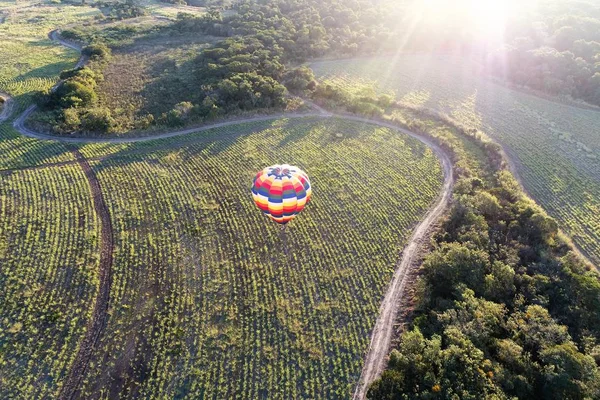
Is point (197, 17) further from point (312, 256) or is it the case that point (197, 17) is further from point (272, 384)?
point (272, 384)

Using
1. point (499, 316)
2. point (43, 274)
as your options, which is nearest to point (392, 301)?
point (499, 316)

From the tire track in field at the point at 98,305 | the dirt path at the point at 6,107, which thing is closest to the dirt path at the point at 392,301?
the tire track in field at the point at 98,305

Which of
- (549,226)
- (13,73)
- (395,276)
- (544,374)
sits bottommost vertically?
(13,73)

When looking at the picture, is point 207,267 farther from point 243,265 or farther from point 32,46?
point 32,46

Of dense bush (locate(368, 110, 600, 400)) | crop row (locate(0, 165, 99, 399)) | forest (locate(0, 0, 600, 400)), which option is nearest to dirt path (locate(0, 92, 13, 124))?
forest (locate(0, 0, 600, 400))

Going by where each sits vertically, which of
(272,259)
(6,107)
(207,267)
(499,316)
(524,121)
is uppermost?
(524,121)

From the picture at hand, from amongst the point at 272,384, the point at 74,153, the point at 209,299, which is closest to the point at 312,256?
the point at 209,299
